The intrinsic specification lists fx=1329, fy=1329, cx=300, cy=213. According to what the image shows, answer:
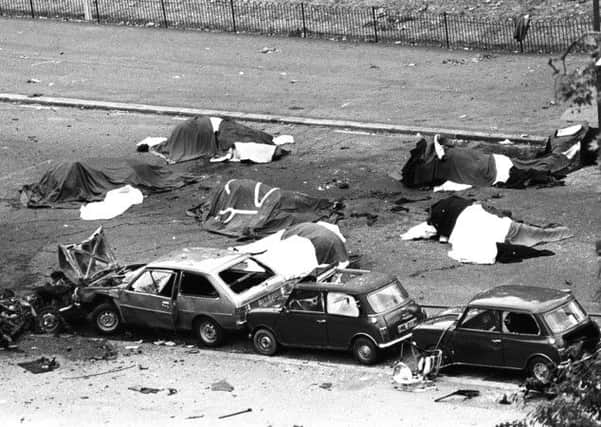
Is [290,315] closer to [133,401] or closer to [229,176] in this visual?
[133,401]

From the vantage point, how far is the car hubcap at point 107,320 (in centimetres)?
2108

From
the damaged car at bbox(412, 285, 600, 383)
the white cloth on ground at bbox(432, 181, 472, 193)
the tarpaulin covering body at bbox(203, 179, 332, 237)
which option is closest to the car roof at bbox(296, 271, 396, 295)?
the damaged car at bbox(412, 285, 600, 383)

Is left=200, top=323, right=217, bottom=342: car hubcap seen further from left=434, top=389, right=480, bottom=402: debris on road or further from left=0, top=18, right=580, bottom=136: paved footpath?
left=0, top=18, right=580, bottom=136: paved footpath

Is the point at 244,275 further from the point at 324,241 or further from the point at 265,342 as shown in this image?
the point at 324,241

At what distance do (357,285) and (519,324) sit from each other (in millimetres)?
2668

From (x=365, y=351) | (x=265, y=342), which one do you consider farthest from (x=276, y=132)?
(x=365, y=351)

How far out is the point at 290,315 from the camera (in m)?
19.2

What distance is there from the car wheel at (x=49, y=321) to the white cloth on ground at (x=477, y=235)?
678 centimetres

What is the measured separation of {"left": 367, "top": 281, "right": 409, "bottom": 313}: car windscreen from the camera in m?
18.6

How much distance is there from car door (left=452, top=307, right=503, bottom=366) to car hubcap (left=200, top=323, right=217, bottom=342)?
13.4 feet

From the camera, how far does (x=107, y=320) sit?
2111 cm

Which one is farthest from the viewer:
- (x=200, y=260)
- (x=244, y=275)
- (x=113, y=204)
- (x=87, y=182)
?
(x=87, y=182)

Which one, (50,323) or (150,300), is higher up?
(150,300)

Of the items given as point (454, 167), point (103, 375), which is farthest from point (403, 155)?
point (103, 375)
